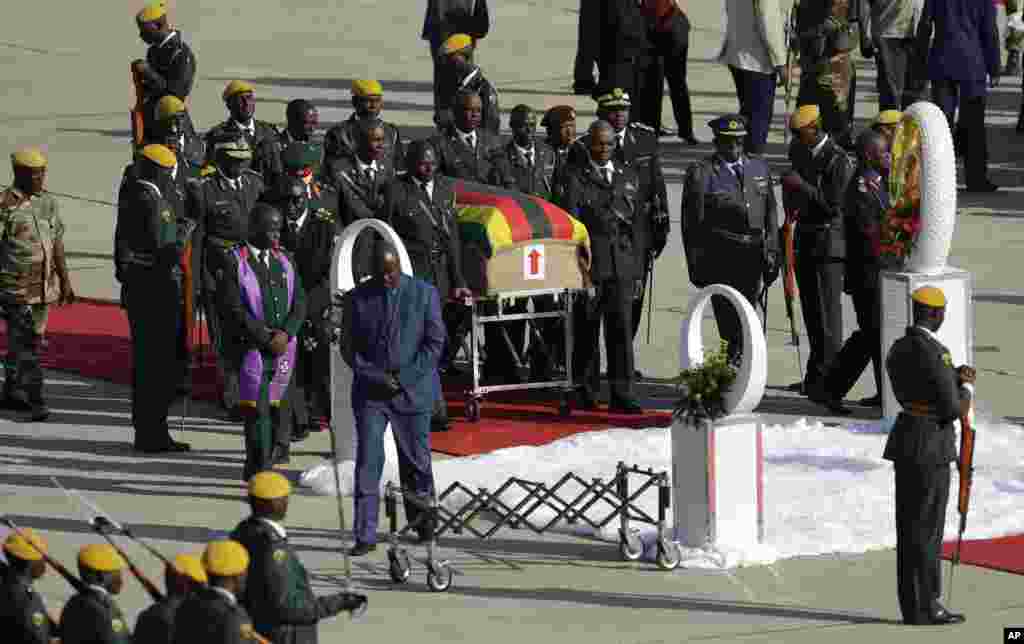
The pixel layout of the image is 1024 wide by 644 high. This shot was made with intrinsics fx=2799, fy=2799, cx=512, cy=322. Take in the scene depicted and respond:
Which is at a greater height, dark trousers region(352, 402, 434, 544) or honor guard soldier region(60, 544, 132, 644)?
honor guard soldier region(60, 544, 132, 644)

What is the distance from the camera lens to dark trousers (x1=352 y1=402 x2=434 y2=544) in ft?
52.0

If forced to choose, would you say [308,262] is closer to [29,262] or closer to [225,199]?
[225,199]

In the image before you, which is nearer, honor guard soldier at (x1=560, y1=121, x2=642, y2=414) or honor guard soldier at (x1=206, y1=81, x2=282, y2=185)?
honor guard soldier at (x1=560, y1=121, x2=642, y2=414)

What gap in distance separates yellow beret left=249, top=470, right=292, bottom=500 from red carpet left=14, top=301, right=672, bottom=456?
605 centimetres

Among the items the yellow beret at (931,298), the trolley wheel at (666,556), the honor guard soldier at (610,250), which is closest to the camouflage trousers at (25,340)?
the honor guard soldier at (610,250)

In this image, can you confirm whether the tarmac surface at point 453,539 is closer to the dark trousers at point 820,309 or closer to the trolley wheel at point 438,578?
the trolley wheel at point 438,578

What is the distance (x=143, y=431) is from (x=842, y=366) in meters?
4.87

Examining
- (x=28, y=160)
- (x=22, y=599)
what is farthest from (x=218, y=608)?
(x=28, y=160)

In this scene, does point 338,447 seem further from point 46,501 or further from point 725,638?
point 725,638

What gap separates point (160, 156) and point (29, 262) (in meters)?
1.37

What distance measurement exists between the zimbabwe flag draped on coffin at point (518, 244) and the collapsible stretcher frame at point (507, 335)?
90 millimetres

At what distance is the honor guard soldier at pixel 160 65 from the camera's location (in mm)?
23422

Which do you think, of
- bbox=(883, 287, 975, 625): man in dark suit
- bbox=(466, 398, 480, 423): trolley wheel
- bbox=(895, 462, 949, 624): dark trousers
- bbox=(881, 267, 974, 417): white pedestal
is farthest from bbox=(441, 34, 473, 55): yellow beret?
bbox=(895, 462, 949, 624): dark trousers

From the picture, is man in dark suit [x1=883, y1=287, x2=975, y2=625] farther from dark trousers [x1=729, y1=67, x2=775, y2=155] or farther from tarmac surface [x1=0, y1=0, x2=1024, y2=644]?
dark trousers [x1=729, y1=67, x2=775, y2=155]
